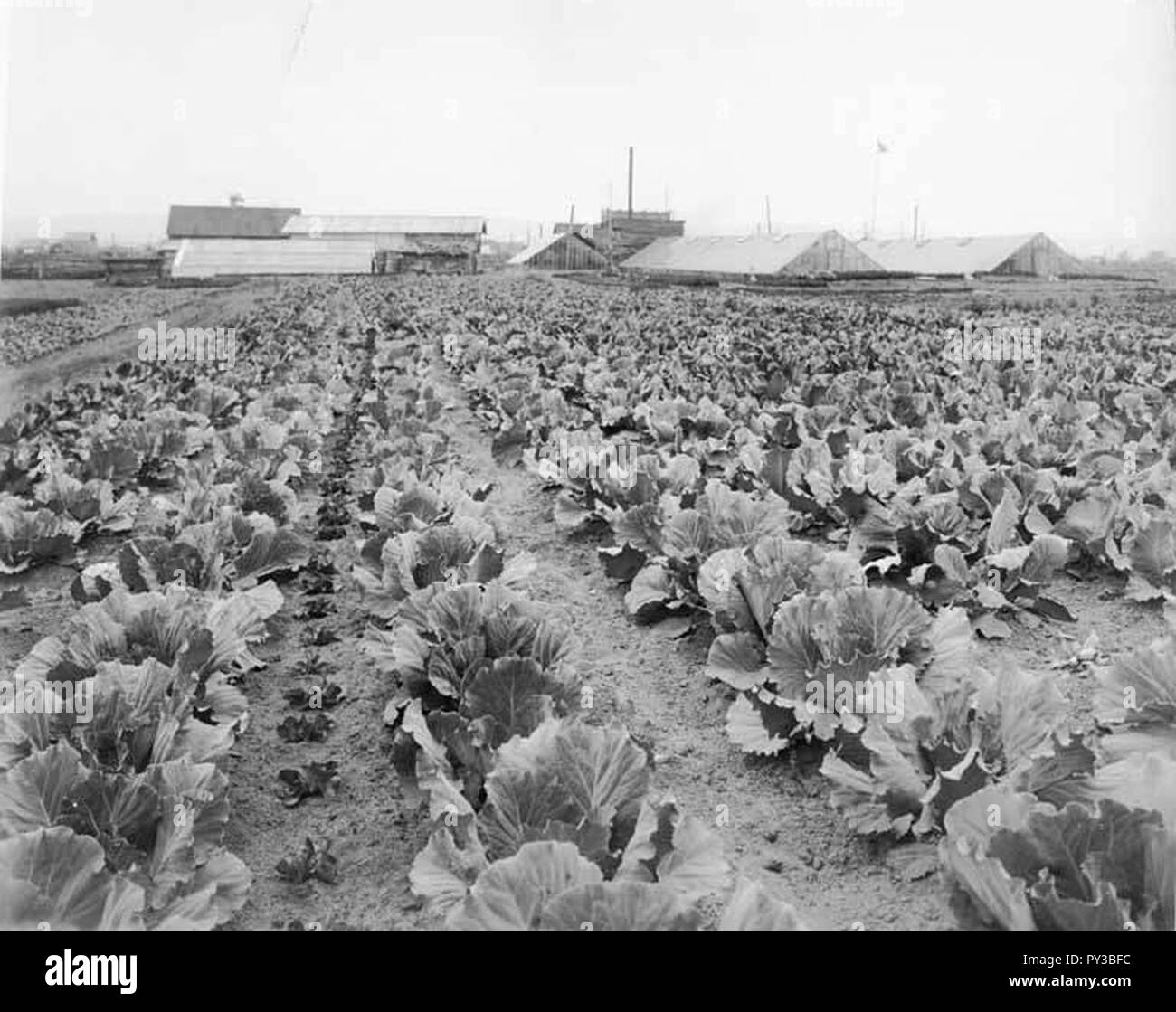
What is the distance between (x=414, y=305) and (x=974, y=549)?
16.9 metres

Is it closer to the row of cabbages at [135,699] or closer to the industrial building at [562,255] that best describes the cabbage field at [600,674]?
the row of cabbages at [135,699]

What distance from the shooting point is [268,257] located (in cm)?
1995

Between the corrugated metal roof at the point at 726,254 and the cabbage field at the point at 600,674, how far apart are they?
67.7 ft

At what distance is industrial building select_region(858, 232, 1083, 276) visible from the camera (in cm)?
1559

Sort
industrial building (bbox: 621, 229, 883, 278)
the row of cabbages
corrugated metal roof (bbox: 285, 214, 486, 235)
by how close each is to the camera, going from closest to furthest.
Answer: the row of cabbages → corrugated metal roof (bbox: 285, 214, 486, 235) → industrial building (bbox: 621, 229, 883, 278)

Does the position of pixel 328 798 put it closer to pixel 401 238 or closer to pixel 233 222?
pixel 233 222

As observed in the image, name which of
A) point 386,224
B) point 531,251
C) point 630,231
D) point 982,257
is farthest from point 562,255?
point 982,257

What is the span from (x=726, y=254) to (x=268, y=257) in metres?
15.0

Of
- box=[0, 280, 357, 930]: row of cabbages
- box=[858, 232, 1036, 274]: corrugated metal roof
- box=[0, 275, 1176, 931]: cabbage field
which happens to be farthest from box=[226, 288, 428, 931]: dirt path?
box=[858, 232, 1036, 274]: corrugated metal roof

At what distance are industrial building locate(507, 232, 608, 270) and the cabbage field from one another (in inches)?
713

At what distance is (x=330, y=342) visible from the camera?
15.5 m

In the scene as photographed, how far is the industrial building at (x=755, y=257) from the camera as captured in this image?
2789cm

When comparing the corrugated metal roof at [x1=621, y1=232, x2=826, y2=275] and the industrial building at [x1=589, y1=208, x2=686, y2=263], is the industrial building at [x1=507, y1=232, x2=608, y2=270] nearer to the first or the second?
the industrial building at [x1=589, y1=208, x2=686, y2=263]
